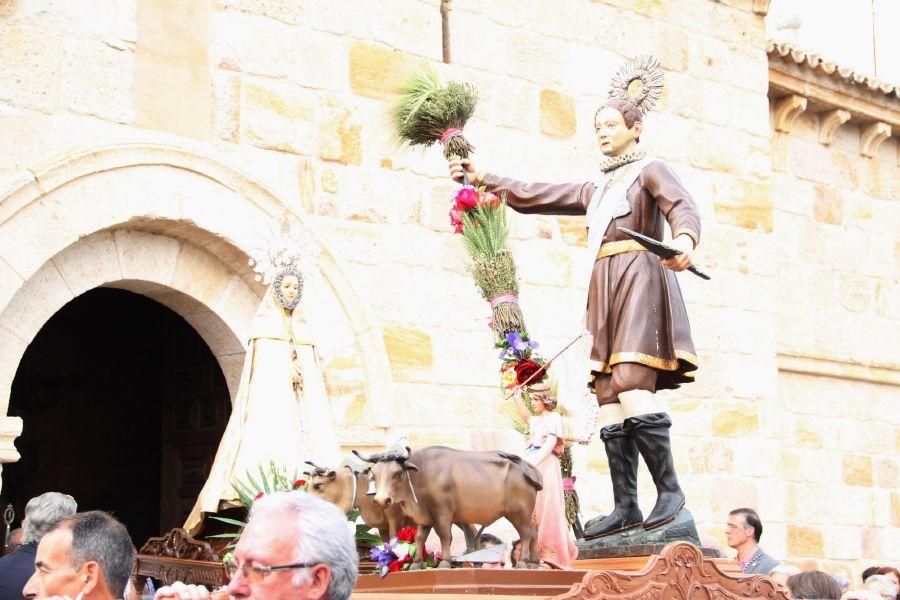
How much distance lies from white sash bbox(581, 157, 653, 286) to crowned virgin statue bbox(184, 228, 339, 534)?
1.86m

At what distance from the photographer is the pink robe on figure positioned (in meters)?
5.21

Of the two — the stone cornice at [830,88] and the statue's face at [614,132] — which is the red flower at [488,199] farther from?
the stone cornice at [830,88]

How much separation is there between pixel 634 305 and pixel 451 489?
1230 millimetres

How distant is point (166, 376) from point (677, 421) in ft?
11.8

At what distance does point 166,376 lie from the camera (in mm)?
9820

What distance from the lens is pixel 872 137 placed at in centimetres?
1284

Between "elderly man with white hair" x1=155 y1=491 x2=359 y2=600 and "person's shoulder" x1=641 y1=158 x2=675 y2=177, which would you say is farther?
"person's shoulder" x1=641 y1=158 x2=675 y2=177

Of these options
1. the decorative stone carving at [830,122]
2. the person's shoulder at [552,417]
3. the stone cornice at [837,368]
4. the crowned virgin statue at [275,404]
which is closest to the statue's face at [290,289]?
the crowned virgin statue at [275,404]

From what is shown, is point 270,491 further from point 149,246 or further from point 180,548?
point 149,246

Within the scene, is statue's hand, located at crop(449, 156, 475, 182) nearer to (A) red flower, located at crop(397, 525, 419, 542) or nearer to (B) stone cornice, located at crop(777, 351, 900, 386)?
(A) red flower, located at crop(397, 525, 419, 542)

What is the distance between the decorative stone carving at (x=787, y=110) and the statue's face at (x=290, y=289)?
20.8 ft

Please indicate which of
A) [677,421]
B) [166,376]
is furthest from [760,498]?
[166,376]

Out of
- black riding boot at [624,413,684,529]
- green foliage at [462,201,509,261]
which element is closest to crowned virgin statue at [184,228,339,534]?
green foliage at [462,201,509,261]

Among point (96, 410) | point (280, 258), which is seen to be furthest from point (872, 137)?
point (280, 258)
